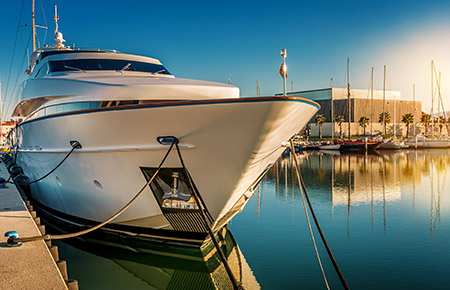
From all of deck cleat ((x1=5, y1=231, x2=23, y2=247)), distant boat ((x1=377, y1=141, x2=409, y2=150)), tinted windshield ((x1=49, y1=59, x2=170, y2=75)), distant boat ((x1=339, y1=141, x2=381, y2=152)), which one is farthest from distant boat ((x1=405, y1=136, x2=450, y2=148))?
deck cleat ((x1=5, y1=231, x2=23, y2=247))

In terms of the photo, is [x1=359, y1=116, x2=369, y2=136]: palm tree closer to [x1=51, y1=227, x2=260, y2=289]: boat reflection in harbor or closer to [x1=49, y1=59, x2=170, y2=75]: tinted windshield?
[x1=49, y1=59, x2=170, y2=75]: tinted windshield

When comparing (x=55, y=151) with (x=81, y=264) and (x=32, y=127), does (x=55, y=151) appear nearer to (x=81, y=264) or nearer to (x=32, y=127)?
(x=32, y=127)

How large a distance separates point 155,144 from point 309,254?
4.35 meters

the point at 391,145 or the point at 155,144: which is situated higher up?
the point at 155,144

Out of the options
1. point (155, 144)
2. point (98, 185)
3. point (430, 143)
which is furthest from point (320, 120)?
point (155, 144)

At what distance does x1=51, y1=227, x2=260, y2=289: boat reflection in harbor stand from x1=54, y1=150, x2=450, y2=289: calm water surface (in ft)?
0.06

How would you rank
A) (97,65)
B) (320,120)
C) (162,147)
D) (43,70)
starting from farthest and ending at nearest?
(320,120) → (43,70) → (97,65) → (162,147)

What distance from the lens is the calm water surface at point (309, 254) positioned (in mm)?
7320

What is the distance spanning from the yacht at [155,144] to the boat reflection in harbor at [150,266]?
0.47 metres

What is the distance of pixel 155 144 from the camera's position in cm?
658

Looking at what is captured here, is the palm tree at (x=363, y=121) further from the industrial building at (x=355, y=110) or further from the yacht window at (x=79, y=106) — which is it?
the yacht window at (x=79, y=106)

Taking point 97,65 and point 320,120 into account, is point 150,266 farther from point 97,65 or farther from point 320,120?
point 320,120

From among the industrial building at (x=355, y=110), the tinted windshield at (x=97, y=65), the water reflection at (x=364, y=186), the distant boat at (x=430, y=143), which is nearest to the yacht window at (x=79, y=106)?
the tinted windshield at (x=97, y=65)

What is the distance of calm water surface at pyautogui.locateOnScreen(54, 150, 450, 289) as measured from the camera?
288 inches
